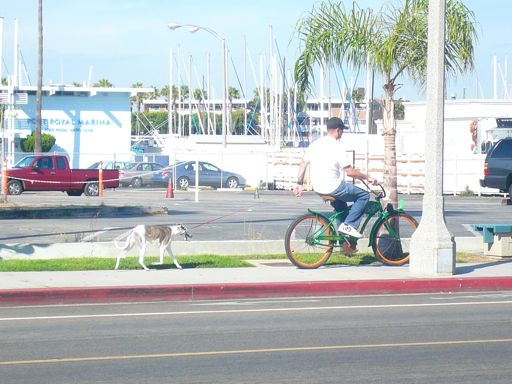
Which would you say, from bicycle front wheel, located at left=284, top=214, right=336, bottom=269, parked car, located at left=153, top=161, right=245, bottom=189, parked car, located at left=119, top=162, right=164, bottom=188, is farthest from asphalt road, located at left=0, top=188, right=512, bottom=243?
parked car, located at left=153, top=161, right=245, bottom=189

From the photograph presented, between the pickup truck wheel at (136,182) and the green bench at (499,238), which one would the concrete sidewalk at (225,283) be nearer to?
the green bench at (499,238)

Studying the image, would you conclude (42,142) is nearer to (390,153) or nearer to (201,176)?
(201,176)

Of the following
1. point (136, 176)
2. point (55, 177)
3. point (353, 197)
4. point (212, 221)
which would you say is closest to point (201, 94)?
point (136, 176)

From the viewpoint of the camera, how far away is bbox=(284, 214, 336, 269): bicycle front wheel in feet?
46.4

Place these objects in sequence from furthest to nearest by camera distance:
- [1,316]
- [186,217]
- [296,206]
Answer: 1. [296,206]
2. [186,217]
3. [1,316]

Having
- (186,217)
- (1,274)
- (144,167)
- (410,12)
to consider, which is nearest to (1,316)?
(1,274)

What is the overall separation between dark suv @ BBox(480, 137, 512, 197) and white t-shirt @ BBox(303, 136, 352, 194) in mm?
17553

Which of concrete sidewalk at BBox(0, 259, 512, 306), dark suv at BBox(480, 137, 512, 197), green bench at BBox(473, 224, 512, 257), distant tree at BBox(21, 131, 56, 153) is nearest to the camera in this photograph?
concrete sidewalk at BBox(0, 259, 512, 306)

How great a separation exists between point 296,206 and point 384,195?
47.8 ft

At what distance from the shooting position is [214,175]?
4644cm

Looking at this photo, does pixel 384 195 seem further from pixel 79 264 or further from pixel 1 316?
pixel 1 316

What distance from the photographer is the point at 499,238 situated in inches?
649

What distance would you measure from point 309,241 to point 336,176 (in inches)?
43.2

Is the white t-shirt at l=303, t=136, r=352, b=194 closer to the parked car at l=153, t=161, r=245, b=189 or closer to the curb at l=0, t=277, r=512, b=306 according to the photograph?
the curb at l=0, t=277, r=512, b=306
